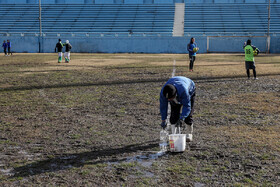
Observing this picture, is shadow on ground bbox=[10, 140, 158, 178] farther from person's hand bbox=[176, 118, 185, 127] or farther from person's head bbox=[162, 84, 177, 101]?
person's head bbox=[162, 84, 177, 101]

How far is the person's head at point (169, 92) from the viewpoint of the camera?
5.78m

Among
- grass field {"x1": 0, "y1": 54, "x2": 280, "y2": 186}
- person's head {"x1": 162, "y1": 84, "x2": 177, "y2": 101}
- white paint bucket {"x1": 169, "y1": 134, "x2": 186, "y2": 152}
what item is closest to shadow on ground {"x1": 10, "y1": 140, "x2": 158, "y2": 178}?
grass field {"x1": 0, "y1": 54, "x2": 280, "y2": 186}

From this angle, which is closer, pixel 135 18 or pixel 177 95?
pixel 177 95

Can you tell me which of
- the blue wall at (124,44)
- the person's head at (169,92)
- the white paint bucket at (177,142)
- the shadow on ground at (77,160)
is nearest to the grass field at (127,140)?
the shadow on ground at (77,160)

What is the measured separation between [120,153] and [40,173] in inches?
60.5

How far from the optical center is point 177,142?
6.36 meters

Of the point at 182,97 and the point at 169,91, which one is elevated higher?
the point at 169,91

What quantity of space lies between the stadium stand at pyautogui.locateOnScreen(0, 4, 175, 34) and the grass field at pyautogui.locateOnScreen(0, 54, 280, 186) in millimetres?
38468

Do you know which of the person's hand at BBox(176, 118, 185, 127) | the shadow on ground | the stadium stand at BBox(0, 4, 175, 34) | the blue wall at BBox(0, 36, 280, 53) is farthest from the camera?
the stadium stand at BBox(0, 4, 175, 34)

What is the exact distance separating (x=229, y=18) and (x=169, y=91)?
165ft

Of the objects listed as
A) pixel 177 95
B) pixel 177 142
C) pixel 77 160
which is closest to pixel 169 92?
pixel 177 95

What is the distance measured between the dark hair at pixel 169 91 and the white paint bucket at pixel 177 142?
81 cm

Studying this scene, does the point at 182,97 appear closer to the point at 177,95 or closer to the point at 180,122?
the point at 177,95

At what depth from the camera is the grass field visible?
549cm
